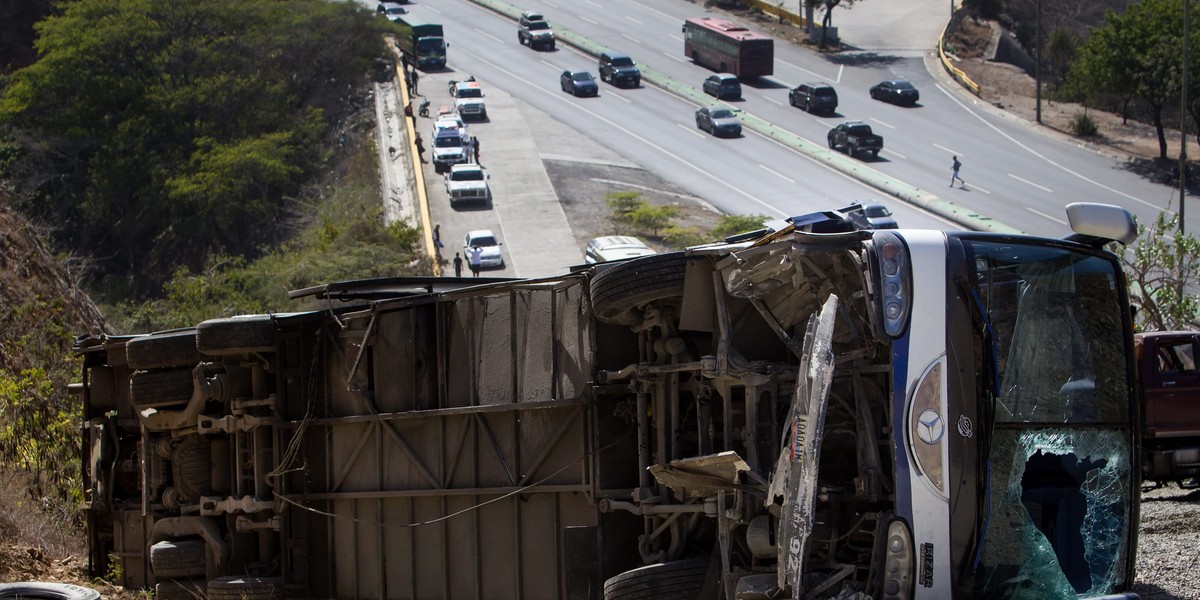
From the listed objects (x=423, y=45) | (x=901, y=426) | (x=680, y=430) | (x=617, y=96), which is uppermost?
(x=901, y=426)

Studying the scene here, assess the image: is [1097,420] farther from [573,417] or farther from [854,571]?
[573,417]

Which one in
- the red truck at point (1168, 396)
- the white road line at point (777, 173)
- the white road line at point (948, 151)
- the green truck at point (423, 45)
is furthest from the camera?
the green truck at point (423, 45)

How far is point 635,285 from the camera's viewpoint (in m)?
8.31

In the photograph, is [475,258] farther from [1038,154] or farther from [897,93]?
[897,93]

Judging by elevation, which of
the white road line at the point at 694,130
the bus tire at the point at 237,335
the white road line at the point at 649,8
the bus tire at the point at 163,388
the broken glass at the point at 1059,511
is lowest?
the white road line at the point at 694,130

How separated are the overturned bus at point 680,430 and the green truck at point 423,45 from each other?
57702 millimetres

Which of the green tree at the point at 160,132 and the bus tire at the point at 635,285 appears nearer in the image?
the bus tire at the point at 635,285

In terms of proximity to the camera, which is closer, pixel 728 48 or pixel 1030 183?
pixel 1030 183

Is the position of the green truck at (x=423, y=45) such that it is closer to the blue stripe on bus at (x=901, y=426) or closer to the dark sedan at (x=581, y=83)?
the dark sedan at (x=581, y=83)

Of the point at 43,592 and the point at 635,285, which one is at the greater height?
the point at 635,285

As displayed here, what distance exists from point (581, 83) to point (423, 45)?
10.3 m

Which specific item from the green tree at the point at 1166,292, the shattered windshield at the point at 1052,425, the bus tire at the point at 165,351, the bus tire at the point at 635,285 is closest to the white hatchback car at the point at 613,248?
the green tree at the point at 1166,292

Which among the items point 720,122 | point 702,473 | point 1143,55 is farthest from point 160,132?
point 702,473

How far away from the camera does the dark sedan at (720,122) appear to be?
5594 cm
